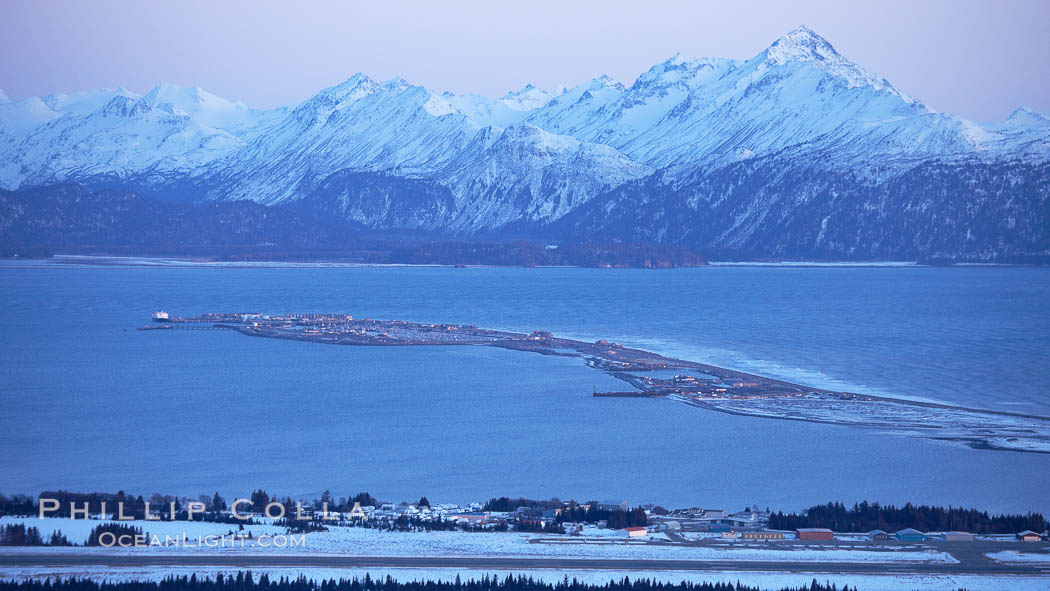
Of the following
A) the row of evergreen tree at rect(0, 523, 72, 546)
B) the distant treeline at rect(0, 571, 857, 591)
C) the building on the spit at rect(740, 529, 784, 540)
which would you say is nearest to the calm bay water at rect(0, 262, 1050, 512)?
the building on the spit at rect(740, 529, 784, 540)

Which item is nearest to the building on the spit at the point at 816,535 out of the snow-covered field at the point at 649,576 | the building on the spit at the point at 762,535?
the building on the spit at the point at 762,535

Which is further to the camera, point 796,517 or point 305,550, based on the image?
point 796,517

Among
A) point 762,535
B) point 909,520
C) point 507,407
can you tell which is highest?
point 507,407

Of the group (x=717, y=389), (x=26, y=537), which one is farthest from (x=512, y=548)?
(x=717, y=389)

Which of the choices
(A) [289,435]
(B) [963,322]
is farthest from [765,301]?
(A) [289,435]

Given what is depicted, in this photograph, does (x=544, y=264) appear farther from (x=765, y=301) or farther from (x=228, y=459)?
(x=228, y=459)

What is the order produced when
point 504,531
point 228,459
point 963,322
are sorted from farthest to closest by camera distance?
point 963,322
point 228,459
point 504,531

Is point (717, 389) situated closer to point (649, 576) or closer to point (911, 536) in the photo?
point (911, 536)

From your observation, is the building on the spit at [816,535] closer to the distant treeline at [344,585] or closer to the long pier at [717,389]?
the distant treeline at [344,585]

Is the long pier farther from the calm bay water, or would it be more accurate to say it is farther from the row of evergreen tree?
the row of evergreen tree
